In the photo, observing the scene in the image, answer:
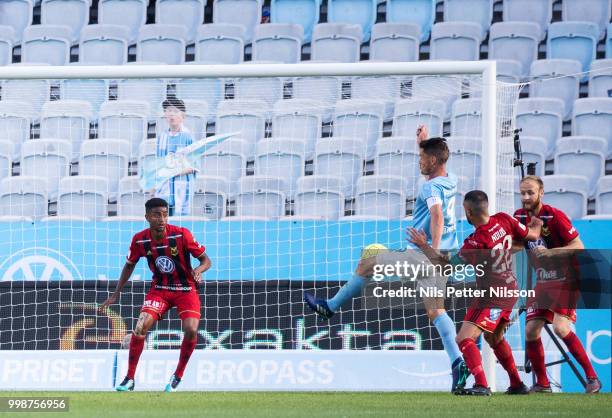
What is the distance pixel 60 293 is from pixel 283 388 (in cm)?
210

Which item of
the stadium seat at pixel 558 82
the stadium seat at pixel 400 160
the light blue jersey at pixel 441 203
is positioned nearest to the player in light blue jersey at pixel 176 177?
the stadium seat at pixel 400 160

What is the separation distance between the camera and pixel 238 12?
16219 millimetres

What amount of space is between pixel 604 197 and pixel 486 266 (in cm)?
478

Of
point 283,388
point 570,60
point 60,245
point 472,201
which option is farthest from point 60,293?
point 570,60

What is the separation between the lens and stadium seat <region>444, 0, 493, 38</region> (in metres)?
15.9

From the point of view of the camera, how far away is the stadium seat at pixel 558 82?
14602 mm

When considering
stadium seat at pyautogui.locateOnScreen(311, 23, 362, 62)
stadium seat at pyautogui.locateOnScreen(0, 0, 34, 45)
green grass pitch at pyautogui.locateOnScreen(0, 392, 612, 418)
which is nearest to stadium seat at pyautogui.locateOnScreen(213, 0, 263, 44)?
stadium seat at pyautogui.locateOnScreen(311, 23, 362, 62)

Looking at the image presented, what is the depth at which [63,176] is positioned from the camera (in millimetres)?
12523

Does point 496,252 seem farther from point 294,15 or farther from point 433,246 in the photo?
point 294,15

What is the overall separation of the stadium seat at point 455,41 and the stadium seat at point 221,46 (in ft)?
8.30

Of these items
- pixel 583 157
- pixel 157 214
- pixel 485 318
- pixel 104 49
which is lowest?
pixel 485 318

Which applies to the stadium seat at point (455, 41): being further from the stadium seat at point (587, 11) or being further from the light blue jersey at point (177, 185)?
the light blue jersey at point (177, 185)

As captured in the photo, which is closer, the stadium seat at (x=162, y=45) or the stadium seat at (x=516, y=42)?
the stadium seat at (x=516, y=42)

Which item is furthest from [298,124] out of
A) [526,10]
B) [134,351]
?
[526,10]
